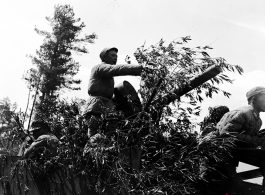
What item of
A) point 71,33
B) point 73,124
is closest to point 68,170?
point 73,124

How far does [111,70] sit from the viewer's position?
5.35 meters

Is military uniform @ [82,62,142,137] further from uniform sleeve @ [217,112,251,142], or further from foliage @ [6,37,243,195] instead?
uniform sleeve @ [217,112,251,142]

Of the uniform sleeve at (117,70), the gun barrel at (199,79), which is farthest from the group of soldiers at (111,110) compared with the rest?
the gun barrel at (199,79)

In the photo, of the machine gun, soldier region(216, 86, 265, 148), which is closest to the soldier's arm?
the machine gun

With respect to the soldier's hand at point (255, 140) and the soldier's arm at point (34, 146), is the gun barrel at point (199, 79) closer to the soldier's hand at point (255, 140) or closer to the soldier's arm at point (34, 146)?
the soldier's hand at point (255, 140)

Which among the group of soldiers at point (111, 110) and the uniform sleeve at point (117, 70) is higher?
the uniform sleeve at point (117, 70)

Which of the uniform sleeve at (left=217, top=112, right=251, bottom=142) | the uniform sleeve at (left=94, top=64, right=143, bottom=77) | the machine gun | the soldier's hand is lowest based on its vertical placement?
the soldier's hand

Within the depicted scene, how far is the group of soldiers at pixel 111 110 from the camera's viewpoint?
517 cm

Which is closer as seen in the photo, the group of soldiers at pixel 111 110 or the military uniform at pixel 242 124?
the group of soldiers at pixel 111 110

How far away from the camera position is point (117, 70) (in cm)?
525

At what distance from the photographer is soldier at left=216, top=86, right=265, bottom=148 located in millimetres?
5383

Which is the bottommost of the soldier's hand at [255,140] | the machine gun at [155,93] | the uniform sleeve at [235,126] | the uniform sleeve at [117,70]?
the soldier's hand at [255,140]

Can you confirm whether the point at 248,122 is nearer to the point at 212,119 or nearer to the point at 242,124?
the point at 242,124

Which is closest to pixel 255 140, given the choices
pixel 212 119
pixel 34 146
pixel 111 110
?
pixel 212 119
